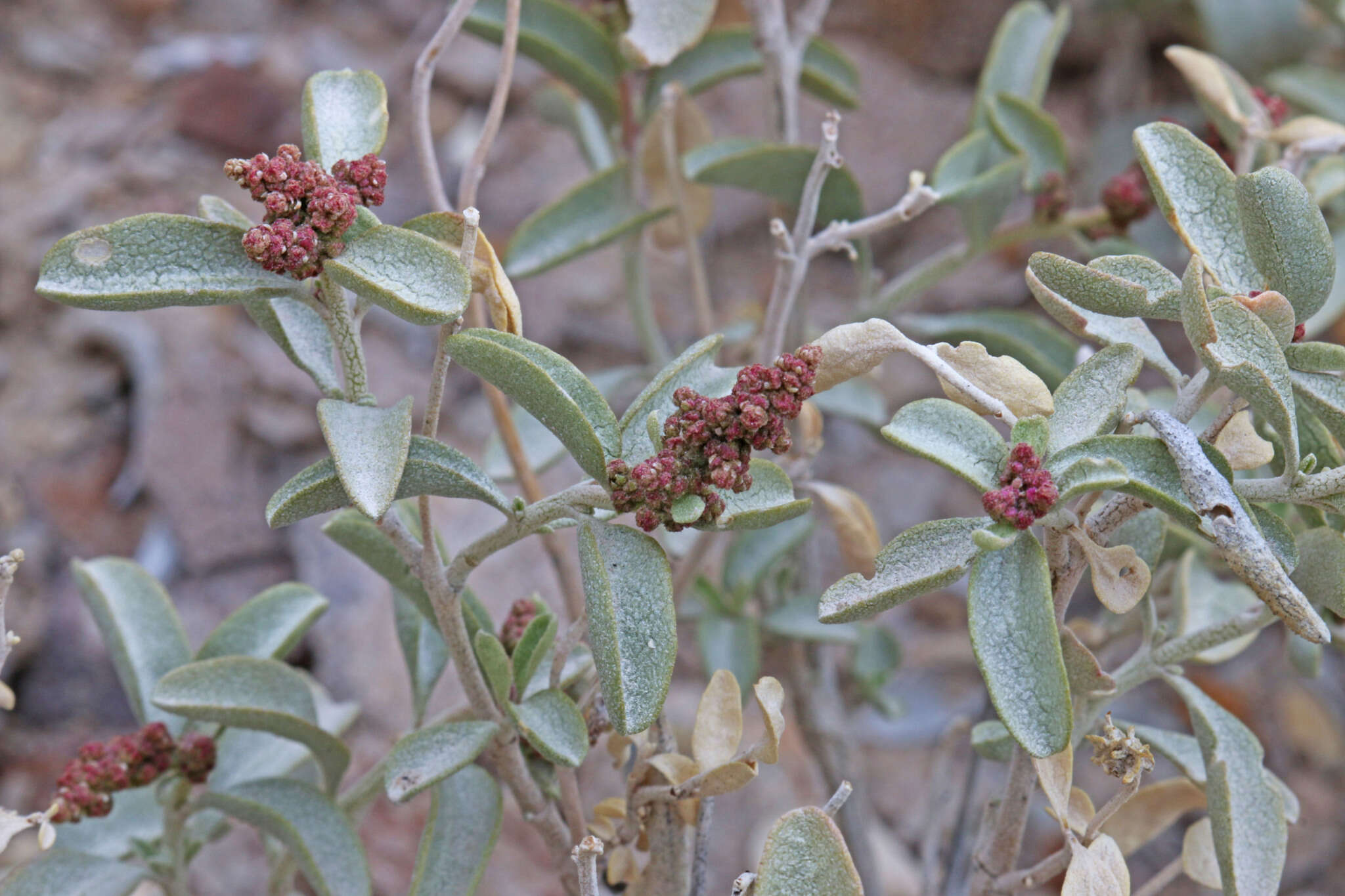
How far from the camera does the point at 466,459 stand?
0.70 m

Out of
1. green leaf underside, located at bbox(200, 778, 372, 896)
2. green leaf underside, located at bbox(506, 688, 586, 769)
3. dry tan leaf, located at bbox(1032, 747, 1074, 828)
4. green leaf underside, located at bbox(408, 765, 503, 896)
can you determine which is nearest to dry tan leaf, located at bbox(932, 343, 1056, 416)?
dry tan leaf, located at bbox(1032, 747, 1074, 828)

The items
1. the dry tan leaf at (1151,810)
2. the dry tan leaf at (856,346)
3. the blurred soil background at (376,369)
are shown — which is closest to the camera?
the dry tan leaf at (856,346)

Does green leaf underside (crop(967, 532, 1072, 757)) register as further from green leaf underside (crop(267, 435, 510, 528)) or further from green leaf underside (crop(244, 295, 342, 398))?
green leaf underside (crop(244, 295, 342, 398))

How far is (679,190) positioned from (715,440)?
24.3 inches

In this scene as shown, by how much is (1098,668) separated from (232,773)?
73cm

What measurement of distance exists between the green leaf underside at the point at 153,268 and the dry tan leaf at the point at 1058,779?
0.55m

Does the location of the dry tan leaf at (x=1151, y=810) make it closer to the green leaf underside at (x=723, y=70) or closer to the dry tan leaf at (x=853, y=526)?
the dry tan leaf at (x=853, y=526)

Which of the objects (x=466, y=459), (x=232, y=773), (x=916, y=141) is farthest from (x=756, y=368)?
(x=916, y=141)

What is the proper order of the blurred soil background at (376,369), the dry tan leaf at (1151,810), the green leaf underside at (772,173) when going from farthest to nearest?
1. the blurred soil background at (376,369)
2. the green leaf underside at (772,173)
3. the dry tan leaf at (1151,810)

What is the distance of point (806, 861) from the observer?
0.71 metres

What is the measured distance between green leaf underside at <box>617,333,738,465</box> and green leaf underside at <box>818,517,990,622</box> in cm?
14

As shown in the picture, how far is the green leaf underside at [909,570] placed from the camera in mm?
643

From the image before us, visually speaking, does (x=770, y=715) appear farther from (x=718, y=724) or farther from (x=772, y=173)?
(x=772, y=173)

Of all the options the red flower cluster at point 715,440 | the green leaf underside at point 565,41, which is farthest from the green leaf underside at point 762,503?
the green leaf underside at point 565,41
